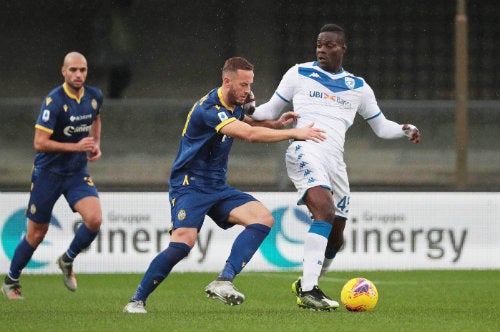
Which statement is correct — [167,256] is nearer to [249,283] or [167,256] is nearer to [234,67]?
[234,67]

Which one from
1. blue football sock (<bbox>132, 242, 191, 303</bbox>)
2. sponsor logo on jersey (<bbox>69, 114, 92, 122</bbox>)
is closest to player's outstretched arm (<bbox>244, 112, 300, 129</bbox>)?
blue football sock (<bbox>132, 242, 191, 303</bbox>)

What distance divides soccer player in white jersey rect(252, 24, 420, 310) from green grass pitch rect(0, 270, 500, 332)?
0.66 meters

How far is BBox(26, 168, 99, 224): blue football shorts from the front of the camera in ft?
32.9

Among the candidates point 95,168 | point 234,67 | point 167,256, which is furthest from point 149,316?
point 95,168

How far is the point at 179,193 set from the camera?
8.20m

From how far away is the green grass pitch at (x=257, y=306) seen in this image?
7.52 m

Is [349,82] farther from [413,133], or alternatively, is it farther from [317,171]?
[317,171]

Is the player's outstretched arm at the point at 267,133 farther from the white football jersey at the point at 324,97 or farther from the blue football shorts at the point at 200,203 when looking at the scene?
the white football jersey at the point at 324,97

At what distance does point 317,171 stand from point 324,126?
0.44 m

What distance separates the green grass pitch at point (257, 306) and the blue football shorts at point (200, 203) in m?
0.64

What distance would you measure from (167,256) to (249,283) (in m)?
3.73

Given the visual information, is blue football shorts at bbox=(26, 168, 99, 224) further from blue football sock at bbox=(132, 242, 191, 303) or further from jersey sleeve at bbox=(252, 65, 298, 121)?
blue football sock at bbox=(132, 242, 191, 303)

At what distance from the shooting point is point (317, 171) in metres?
8.70

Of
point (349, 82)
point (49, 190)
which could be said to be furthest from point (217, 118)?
point (49, 190)
